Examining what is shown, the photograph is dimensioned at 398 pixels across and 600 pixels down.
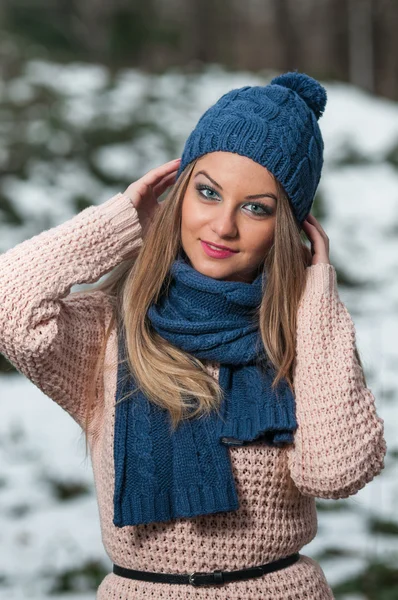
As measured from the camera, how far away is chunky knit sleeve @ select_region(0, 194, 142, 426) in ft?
6.86

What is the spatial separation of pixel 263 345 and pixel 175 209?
397mm

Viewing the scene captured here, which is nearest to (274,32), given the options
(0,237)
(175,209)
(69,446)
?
(0,237)

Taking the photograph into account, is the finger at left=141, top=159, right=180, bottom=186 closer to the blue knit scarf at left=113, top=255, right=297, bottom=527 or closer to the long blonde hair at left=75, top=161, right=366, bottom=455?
the long blonde hair at left=75, top=161, right=366, bottom=455

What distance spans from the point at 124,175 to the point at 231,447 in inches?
190

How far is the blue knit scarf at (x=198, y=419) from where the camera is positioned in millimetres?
2109

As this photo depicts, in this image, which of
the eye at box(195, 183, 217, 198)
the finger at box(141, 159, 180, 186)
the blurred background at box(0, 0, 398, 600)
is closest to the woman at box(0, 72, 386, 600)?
the eye at box(195, 183, 217, 198)

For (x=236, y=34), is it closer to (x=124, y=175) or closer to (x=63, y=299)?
(x=124, y=175)

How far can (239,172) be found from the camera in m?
2.18

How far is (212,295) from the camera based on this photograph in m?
2.21

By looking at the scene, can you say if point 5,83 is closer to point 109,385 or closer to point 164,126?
point 164,126

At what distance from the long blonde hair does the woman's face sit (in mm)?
41

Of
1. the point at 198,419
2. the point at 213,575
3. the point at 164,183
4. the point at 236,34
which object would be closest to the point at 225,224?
the point at 164,183

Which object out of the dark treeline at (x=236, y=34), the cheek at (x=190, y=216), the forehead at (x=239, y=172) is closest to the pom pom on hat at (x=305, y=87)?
the forehead at (x=239, y=172)

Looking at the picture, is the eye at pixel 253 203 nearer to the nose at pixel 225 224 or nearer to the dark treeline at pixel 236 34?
the nose at pixel 225 224
